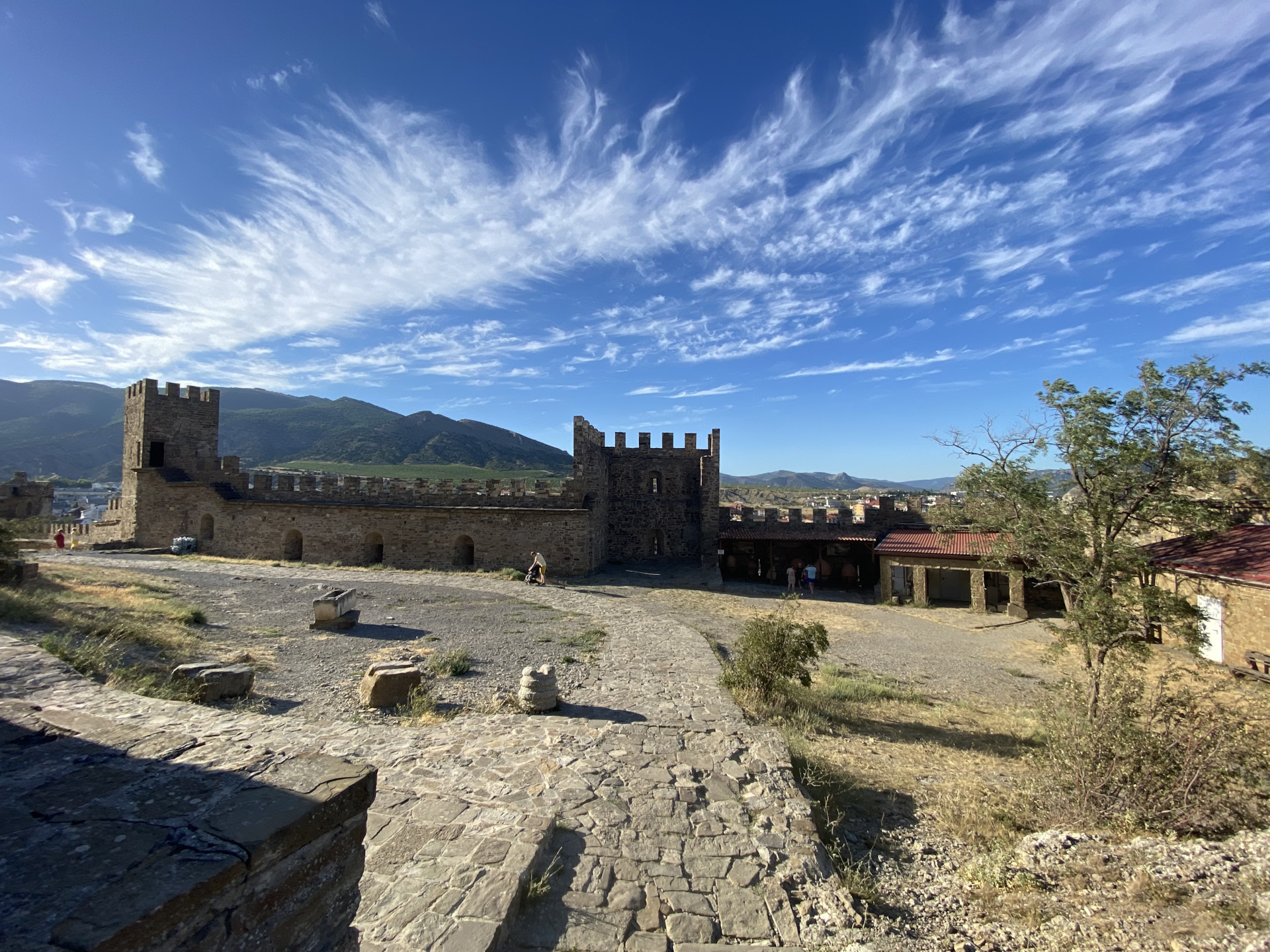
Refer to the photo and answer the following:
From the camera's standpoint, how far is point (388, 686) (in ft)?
26.8

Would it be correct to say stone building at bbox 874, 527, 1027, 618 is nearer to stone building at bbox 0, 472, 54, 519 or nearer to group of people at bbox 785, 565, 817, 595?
group of people at bbox 785, 565, 817, 595

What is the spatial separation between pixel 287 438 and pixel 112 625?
113 meters

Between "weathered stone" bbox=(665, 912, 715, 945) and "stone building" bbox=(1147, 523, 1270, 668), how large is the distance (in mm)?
13692

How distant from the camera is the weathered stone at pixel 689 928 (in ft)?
13.6

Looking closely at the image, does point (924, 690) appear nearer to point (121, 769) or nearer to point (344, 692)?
point (344, 692)

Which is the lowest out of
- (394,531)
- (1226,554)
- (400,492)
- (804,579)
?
(804,579)

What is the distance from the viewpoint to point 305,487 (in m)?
24.6

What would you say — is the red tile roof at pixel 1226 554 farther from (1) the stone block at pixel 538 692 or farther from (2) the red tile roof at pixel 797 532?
(1) the stone block at pixel 538 692

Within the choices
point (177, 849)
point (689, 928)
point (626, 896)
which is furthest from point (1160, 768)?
point (177, 849)

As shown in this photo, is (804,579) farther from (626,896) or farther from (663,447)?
(626,896)

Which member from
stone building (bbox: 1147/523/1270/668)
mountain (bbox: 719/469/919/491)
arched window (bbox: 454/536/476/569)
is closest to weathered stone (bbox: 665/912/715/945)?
stone building (bbox: 1147/523/1270/668)

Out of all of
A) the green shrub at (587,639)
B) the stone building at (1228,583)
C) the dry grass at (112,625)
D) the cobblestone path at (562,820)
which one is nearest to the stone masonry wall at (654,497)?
the green shrub at (587,639)

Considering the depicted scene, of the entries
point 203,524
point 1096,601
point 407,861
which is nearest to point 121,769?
point 407,861

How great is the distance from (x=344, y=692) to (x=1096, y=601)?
37.4ft
